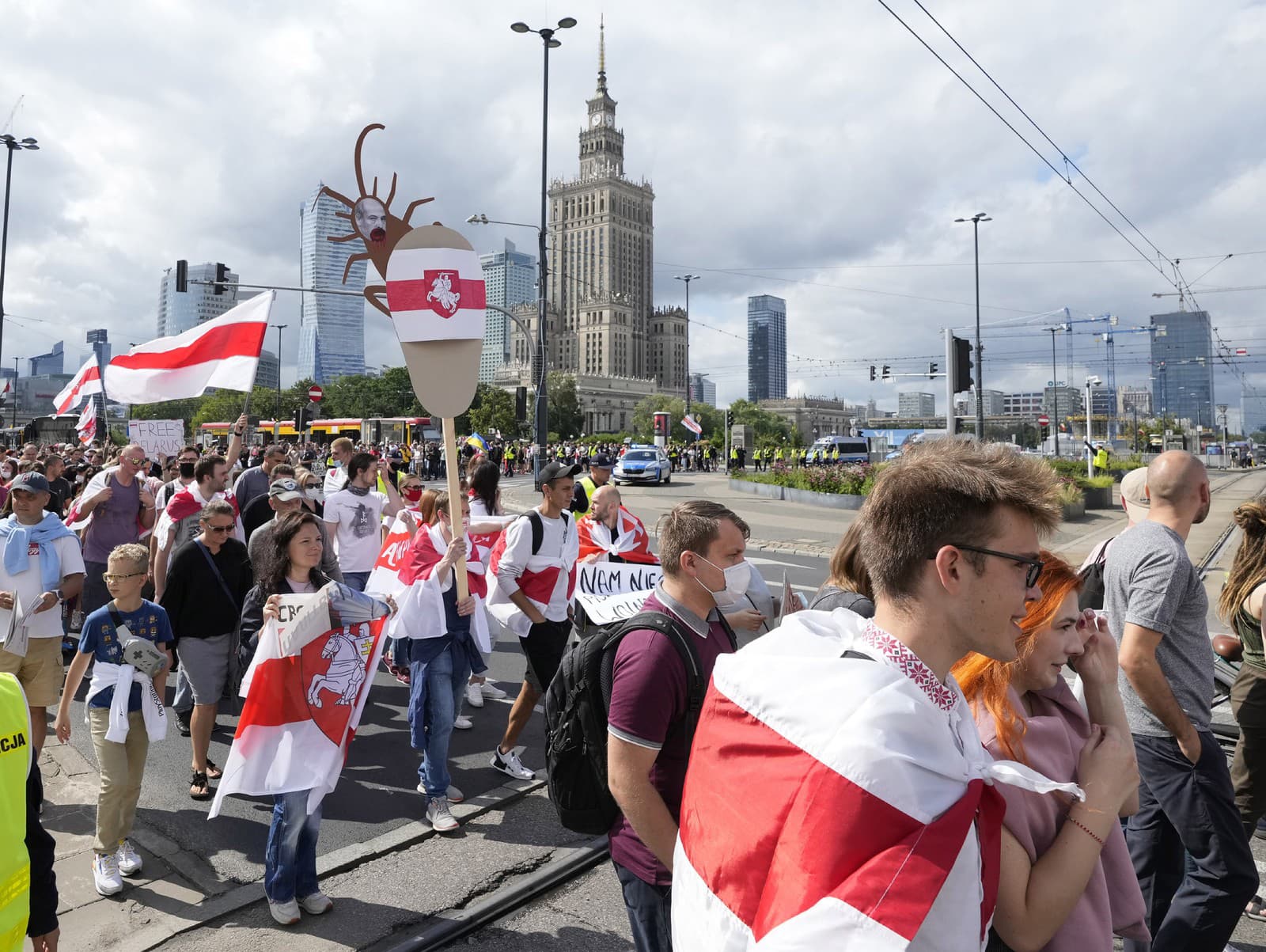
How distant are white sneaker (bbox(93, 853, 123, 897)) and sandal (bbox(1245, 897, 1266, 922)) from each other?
5178 mm

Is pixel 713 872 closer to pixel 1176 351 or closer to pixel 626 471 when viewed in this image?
pixel 626 471

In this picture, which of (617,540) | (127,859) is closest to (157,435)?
(617,540)

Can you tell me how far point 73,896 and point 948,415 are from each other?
11.4 metres

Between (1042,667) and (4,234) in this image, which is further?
(4,234)

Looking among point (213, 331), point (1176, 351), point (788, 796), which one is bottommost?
point (788, 796)

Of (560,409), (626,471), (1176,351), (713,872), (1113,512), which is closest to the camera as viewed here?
(713,872)

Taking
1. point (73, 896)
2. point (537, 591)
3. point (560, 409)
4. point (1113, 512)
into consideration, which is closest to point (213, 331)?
point (537, 591)

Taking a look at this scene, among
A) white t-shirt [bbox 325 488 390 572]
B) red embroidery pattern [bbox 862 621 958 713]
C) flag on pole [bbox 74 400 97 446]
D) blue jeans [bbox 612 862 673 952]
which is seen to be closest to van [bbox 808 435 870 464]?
flag on pole [bbox 74 400 97 446]

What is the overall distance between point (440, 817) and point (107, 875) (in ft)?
5.16

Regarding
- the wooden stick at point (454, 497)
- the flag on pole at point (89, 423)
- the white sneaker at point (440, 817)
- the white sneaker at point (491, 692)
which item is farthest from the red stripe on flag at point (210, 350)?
the flag on pole at point (89, 423)

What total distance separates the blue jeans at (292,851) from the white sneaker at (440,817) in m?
0.83

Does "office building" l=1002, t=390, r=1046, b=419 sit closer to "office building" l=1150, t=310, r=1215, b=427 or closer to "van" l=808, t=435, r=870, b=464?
"office building" l=1150, t=310, r=1215, b=427

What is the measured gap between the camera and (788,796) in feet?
4.04

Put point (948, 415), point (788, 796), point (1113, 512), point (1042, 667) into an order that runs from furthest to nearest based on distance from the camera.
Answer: point (1113, 512) → point (948, 415) → point (1042, 667) → point (788, 796)
